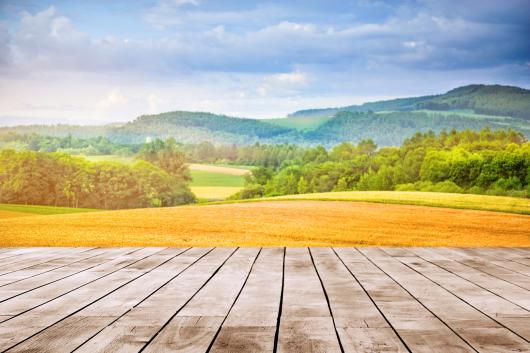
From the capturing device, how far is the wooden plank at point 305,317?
1.95m

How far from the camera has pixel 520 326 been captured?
2227 mm

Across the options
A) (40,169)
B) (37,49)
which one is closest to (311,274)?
(40,169)

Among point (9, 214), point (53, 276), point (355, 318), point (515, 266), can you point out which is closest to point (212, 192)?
point (9, 214)

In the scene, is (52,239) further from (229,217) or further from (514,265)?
(514,265)

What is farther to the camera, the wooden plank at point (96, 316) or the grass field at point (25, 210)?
the grass field at point (25, 210)

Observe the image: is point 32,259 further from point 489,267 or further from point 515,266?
point 515,266

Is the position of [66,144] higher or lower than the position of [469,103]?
lower

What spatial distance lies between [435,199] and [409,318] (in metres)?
5.05

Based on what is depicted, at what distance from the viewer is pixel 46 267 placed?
377cm

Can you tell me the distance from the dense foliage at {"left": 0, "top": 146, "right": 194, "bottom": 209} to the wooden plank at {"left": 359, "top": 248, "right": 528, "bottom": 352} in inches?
160

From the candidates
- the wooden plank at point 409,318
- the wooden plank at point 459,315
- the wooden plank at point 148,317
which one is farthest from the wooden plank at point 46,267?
the wooden plank at point 459,315

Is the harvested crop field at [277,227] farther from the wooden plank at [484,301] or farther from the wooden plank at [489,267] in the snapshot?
the wooden plank at [484,301]

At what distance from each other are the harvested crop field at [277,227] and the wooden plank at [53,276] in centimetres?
208

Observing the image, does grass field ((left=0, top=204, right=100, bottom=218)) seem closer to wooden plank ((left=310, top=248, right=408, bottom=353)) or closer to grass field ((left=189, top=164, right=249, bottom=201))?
grass field ((left=189, top=164, right=249, bottom=201))
